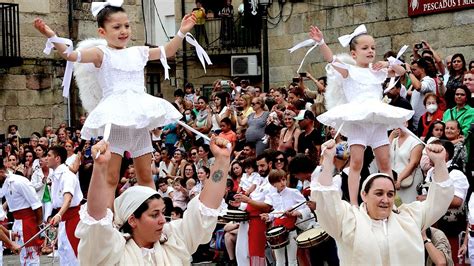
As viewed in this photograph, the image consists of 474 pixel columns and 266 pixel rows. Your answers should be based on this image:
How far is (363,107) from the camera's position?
9.85 m

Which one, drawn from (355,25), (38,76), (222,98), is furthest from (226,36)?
(222,98)

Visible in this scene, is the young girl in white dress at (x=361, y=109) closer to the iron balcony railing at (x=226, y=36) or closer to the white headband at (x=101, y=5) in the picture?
the white headband at (x=101, y=5)

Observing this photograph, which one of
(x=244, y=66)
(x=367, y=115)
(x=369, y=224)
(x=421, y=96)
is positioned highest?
(x=244, y=66)

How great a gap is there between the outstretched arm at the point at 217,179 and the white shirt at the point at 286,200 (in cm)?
671

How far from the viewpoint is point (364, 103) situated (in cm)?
995

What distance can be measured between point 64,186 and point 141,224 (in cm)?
804

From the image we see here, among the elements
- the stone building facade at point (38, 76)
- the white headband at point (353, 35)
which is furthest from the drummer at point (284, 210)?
the stone building facade at point (38, 76)

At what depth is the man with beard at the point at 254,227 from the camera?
45.3 feet

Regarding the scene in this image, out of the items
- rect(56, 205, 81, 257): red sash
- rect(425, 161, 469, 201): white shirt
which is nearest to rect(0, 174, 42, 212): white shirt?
rect(56, 205, 81, 257): red sash

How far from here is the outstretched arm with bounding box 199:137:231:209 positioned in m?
6.45

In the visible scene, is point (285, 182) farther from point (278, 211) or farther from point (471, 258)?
point (471, 258)

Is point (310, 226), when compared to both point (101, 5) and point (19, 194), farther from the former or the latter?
point (101, 5)

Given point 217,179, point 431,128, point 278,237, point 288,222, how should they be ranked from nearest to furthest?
point 217,179
point 431,128
point 278,237
point 288,222

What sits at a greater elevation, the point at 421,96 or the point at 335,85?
the point at 335,85
